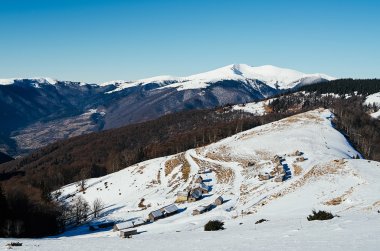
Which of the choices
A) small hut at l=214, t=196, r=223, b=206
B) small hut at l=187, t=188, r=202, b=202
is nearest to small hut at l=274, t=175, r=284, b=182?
small hut at l=214, t=196, r=223, b=206

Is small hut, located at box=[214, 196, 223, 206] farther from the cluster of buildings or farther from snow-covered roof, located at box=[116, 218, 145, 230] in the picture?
snow-covered roof, located at box=[116, 218, 145, 230]

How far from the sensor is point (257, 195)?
73.9 meters

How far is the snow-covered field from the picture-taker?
23047mm

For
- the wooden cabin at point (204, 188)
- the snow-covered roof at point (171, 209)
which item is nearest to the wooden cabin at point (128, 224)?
the snow-covered roof at point (171, 209)

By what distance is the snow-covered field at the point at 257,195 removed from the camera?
23.0 m

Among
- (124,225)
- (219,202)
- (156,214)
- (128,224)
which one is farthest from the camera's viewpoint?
(219,202)

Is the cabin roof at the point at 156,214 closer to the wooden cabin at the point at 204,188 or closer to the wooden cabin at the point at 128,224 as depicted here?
the wooden cabin at the point at 128,224

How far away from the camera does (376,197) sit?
151ft

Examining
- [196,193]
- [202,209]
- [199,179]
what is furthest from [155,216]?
[199,179]

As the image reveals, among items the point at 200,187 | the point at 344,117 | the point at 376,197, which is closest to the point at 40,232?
the point at 200,187

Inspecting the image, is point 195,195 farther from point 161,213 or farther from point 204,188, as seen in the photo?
point 161,213

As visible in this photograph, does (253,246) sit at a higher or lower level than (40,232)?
higher

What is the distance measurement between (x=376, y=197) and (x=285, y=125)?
10906cm

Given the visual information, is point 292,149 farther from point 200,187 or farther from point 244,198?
point 244,198
